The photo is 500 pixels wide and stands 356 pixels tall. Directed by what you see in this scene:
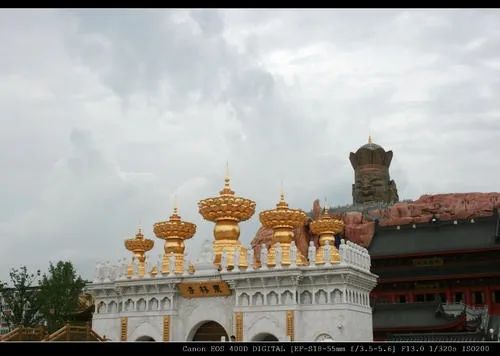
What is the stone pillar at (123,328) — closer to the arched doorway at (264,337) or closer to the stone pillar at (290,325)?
the arched doorway at (264,337)

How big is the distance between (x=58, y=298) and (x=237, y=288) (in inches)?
883

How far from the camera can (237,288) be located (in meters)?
25.0

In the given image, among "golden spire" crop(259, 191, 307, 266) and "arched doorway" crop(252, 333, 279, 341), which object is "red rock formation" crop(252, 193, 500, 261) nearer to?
"golden spire" crop(259, 191, 307, 266)

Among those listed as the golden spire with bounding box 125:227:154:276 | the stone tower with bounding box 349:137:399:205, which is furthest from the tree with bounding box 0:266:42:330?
the stone tower with bounding box 349:137:399:205

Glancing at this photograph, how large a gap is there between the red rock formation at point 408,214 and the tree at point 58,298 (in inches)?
797

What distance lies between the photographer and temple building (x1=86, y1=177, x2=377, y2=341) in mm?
23547

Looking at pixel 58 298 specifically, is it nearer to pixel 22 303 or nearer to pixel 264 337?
pixel 22 303

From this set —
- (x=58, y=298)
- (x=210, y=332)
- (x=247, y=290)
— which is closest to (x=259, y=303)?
(x=247, y=290)

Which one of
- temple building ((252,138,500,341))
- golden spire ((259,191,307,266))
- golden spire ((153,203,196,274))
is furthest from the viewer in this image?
temple building ((252,138,500,341))

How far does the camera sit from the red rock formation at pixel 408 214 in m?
59.8

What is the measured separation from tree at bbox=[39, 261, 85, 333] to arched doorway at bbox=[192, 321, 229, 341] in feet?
58.1

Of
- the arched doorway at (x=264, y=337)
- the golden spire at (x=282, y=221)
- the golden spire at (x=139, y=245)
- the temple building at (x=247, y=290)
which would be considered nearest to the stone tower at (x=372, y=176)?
the temple building at (x=247, y=290)
